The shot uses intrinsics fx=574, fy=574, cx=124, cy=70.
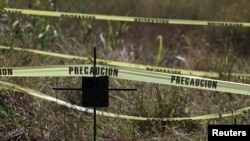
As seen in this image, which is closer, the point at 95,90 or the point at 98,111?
the point at 95,90

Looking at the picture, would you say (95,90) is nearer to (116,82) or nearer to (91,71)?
(91,71)

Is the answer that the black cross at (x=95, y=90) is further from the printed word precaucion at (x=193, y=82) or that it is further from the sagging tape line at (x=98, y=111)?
the printed word precaucion at (x=193, y=82)

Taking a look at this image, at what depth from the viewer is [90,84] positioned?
4.21 metres

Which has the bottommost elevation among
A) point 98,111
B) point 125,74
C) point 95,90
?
point 98,111

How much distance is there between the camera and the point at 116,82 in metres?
5.71

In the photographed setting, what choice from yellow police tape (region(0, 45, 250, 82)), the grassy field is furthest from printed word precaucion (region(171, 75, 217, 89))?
yellow police tape (region(0, 45, 250, 82))

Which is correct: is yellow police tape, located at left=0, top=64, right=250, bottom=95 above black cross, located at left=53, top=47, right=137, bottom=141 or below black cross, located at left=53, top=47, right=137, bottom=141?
above

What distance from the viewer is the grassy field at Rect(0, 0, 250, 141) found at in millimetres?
4512

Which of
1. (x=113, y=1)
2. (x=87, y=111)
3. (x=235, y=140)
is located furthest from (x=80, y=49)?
(x=113, y=1)

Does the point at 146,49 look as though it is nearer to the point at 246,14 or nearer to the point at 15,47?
the point at 246,14

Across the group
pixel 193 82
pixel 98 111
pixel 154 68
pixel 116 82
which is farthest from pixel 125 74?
pixel 154 68

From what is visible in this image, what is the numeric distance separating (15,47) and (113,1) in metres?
4.60

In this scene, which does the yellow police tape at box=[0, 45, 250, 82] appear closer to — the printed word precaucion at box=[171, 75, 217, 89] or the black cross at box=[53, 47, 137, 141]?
the printed word precaucion at box=[171, 75, 217, 89]

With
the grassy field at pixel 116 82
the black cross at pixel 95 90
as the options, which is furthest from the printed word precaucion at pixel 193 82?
the black cross at pixel 95 90
